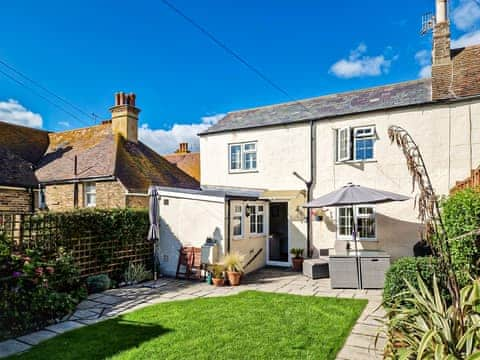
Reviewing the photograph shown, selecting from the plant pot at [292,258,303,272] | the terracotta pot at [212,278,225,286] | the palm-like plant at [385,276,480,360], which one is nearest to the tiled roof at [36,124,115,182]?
the terracotta pot at [212,278,225,286]

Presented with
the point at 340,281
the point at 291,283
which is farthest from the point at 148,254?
the point at 340,281

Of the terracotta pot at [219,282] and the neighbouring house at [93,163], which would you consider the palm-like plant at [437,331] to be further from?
the neighbouring house at [93,163]

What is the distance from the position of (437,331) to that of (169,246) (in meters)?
10.1

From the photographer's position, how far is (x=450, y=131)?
37.7 ft

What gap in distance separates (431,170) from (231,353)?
10385mm

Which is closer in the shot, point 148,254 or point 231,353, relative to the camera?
point 231,353

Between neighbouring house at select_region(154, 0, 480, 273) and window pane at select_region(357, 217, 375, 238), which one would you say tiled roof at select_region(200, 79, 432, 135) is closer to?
neighbouring house at select_region(154, 0, 480, 273)

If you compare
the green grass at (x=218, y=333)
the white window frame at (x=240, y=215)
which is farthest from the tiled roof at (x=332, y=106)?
the green grass at (x=218, y=333)

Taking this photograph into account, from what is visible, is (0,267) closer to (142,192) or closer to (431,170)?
(142,192)

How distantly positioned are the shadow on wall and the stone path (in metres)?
0.79

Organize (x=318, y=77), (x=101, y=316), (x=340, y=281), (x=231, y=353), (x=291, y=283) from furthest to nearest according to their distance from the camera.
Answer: (x=318, y=77) < (x=291, y=283) < (x=340, y=281) < (x=101, y=316) < (x=231, y=353)

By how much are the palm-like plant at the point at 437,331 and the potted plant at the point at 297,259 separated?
8.47 m

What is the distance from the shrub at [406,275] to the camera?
19.9 ft

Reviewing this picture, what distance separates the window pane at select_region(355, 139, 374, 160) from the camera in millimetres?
12828
